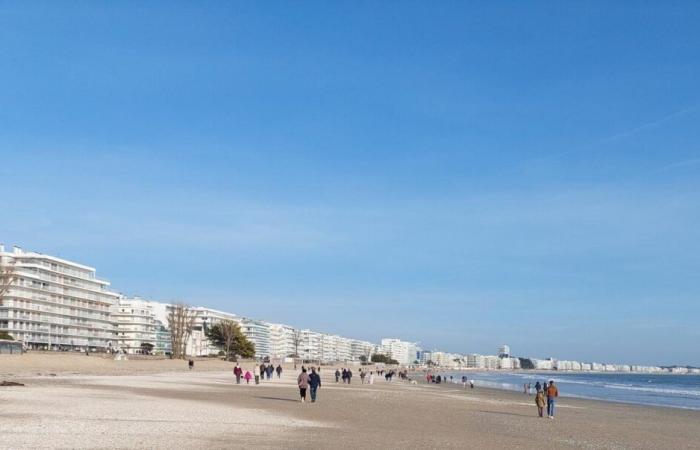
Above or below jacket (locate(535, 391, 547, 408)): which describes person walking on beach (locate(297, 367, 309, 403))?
above

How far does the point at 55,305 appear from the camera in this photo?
12275 cm

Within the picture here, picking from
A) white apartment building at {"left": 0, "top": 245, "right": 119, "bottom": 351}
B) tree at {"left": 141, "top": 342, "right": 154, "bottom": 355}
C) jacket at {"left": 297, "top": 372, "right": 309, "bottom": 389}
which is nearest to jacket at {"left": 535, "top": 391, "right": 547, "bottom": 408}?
jacket at {"left": 297, "top": 372, "right": 309, "bottom": 389}

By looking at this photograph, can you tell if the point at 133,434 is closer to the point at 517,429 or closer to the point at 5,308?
the point at 517,429

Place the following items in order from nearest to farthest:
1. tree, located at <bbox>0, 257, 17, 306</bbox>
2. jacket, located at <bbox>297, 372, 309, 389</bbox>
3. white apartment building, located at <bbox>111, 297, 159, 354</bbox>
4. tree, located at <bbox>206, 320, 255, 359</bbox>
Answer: jacket, located at <bbox>297, 372, 309, 389</bbox> < tree, located at <bbox>0, 257, 17, 306</bbox> < tree, located at <bbox>206, 320, 255, 359</bbox> < white apartment building, located at <bbox>111, 297, 159, 354</bbox>

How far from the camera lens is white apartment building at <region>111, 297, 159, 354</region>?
6304 inches

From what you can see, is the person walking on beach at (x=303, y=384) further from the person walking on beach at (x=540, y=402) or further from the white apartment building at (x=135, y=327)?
the white apartment building at (x=135, y=327)

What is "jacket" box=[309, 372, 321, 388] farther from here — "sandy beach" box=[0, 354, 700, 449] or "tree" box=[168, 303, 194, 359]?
"tree" box=[168, 303, 194, 359]

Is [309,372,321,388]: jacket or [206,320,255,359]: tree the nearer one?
[309,372,321,388]: jacket

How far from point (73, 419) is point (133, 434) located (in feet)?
12.6

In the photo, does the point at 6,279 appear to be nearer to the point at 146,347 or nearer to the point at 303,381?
the point at 303,381

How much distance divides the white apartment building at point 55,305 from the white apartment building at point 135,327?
15282mm

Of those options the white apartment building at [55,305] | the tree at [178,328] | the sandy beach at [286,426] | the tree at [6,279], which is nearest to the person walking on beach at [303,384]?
the sandy beach at [286,426]

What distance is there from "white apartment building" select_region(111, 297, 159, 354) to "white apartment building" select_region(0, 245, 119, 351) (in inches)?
602

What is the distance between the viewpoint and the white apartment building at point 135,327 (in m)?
160
